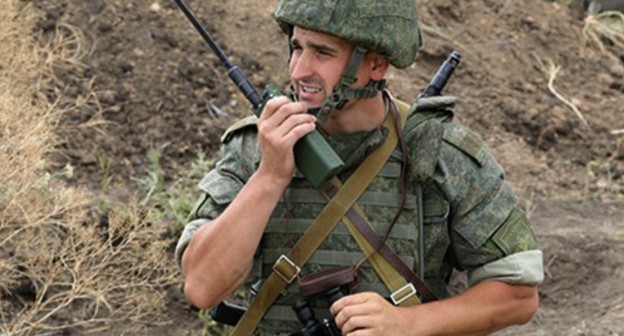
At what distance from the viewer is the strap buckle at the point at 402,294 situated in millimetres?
3561

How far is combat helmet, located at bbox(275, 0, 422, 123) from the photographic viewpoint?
11.3 ft

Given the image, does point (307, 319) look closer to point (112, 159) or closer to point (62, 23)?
point (112, 159)

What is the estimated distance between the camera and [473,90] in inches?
330

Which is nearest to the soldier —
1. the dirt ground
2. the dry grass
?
the dry grass

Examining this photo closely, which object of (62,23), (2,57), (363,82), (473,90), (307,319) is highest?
(363,82)

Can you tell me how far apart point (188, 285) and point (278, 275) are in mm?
243

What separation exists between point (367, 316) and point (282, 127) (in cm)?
51

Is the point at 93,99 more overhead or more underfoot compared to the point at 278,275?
more underfoot

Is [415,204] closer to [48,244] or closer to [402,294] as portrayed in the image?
[402,294]

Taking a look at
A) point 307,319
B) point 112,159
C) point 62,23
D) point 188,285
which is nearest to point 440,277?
point 307,319

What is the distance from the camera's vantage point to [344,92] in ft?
11.5

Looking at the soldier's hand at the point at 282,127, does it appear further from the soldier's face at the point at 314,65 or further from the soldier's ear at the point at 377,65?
the soldier's ear at the point at 377,65

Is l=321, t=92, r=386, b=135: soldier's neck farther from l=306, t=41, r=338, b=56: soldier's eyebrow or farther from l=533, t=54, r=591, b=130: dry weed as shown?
l=533, t=54, r=591, b=130: dry weed

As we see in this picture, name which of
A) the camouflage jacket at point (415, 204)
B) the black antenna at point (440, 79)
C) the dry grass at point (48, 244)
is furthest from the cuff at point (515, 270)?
the dry grass at point (48, 244)
